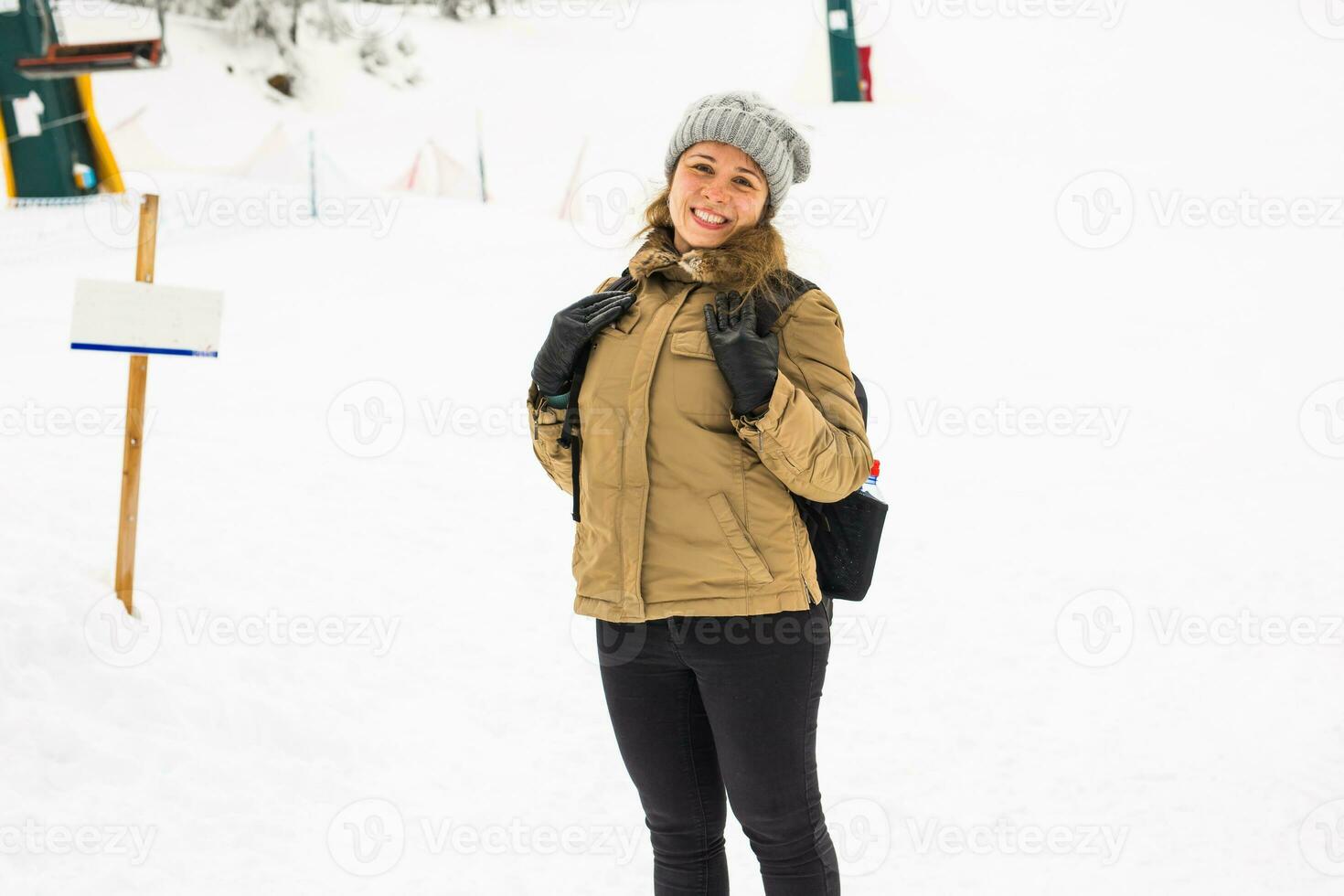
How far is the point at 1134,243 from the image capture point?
26.9ft

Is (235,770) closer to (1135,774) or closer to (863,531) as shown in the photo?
(863,531)

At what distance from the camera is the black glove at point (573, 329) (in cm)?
144

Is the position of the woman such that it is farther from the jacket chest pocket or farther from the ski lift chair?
the ski lift chair

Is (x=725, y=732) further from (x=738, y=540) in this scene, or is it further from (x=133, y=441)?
(x=133, y=441)

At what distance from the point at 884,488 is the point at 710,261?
354 centimetres

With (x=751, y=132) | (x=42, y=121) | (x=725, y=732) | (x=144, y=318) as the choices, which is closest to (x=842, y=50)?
(x=42, y=121)

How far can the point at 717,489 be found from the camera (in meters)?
1.39

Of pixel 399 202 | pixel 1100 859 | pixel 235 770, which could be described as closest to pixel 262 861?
pixel 235 770

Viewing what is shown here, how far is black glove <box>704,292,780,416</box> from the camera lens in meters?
1.31

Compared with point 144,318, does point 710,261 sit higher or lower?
higher

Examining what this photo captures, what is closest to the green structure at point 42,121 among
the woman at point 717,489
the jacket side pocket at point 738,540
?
the woman at point 717,489

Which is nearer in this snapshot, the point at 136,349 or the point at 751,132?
the point at 751,132

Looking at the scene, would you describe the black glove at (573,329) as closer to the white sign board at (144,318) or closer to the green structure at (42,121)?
the white sign board at (144,318)

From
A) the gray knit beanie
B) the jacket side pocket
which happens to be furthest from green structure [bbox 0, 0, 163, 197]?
the jacket side pocket
